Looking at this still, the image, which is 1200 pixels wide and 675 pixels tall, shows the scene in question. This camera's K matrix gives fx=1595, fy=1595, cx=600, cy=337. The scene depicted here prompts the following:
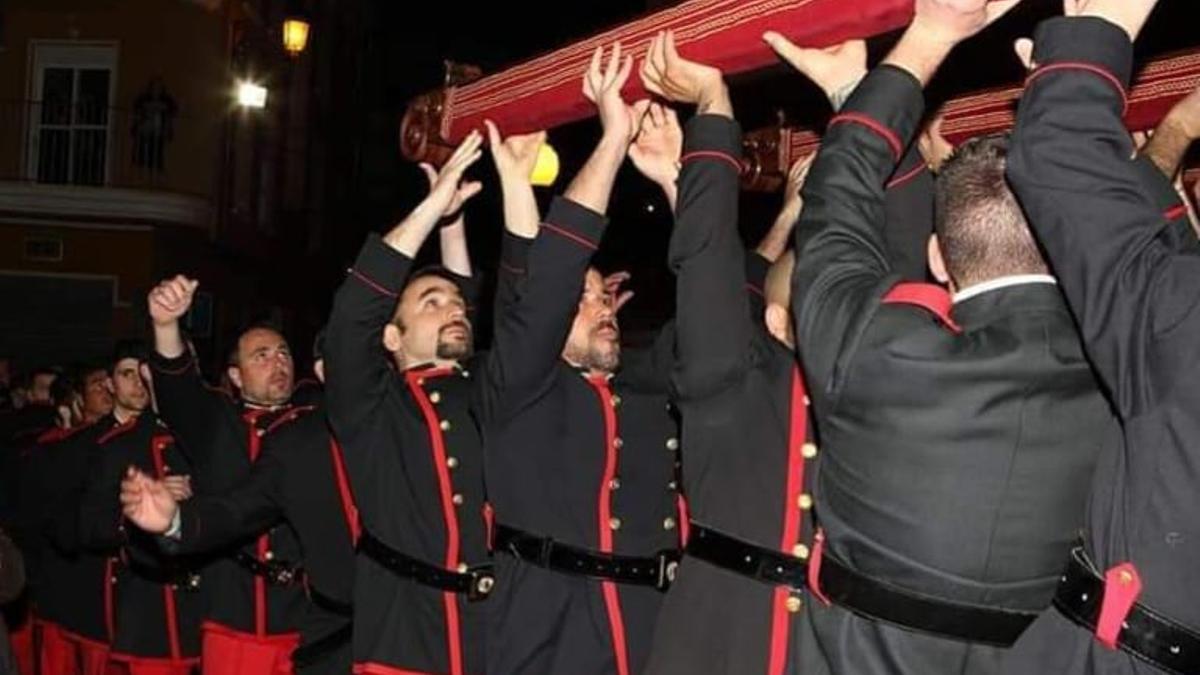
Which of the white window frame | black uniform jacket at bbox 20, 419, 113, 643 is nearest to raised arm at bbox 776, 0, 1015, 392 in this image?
black uniform jacket at bbox 20, 419, 113, 643

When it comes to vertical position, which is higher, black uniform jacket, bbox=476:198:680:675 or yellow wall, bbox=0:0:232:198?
yellow wall, bbox=0:0:232:198

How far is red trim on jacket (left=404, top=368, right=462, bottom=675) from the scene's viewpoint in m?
4.86

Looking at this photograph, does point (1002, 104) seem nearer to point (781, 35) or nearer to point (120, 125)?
point (781, 35)

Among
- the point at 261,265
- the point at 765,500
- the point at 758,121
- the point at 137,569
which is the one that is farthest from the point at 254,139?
the point at 765,500

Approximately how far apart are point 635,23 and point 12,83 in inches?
820

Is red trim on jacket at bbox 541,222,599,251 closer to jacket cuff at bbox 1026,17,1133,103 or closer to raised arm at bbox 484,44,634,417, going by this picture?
raised arm at bbox 484,44,634,417

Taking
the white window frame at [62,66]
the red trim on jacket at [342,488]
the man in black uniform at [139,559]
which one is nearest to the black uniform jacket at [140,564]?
the man in black uniform at [139,559]

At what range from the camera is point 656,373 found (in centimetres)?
496

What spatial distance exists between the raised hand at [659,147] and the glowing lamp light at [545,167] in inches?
23.0

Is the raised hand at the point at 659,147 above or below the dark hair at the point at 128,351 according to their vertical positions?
above

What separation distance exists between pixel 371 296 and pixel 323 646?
159cm

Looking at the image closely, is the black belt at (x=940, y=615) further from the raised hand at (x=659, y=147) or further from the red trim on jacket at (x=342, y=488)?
the red trim on jacket at (x=342, y=488)

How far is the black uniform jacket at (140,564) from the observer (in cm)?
714

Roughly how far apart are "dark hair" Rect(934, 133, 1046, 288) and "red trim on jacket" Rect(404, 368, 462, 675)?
2489 millimetres
